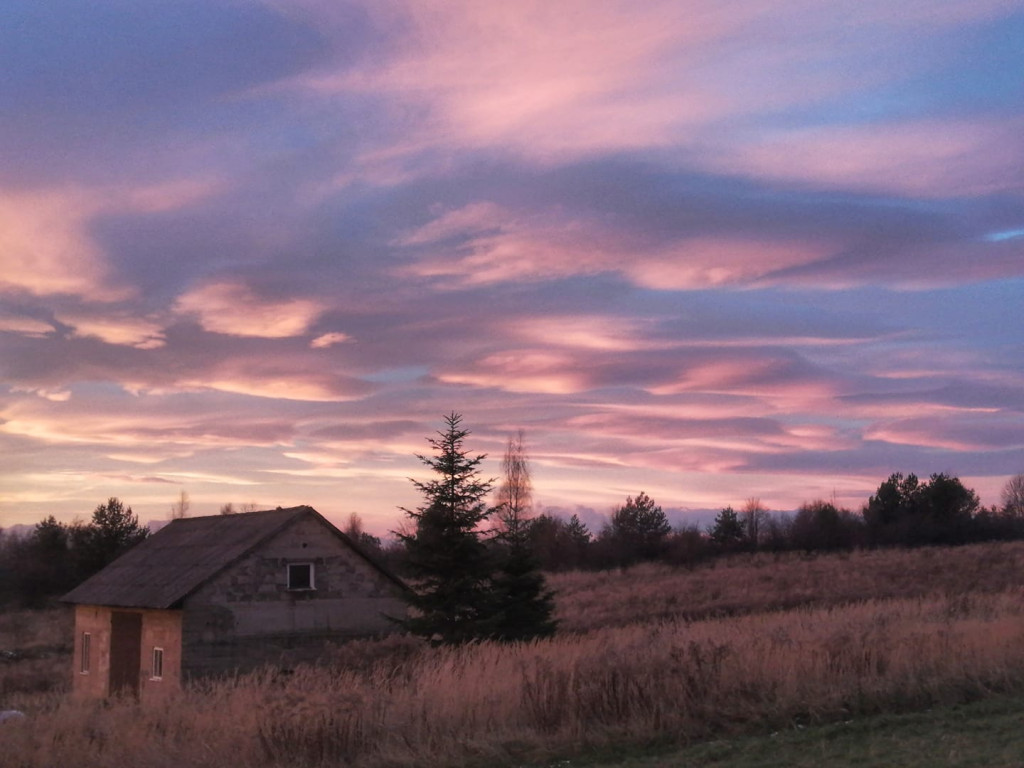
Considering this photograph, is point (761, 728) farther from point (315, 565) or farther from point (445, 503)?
point (315, 565)

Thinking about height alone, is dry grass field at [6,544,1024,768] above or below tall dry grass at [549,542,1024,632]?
below

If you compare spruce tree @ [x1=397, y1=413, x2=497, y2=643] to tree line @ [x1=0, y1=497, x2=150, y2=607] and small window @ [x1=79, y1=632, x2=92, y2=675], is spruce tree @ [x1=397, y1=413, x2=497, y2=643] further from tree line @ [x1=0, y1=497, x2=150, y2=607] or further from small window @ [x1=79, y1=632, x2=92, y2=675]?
tree line @ [x1=0, y1=497, x2=150, y2=607]

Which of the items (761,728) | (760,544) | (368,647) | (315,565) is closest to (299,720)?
(761,728)

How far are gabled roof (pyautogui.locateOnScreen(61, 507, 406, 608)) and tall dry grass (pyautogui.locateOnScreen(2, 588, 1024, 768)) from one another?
15949 mm

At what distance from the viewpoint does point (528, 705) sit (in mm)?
10016

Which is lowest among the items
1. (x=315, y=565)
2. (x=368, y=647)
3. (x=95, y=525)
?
(x=368, y=647)

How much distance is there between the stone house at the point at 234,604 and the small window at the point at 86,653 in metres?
0.04

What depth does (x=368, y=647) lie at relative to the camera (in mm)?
26969

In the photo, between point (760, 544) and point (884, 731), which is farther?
point (760, 544)

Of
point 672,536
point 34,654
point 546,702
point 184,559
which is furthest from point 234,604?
point 672,536

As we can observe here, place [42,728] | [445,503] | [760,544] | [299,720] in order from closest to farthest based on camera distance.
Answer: [299,720] < [42,728] < [445,503] < [760,544]

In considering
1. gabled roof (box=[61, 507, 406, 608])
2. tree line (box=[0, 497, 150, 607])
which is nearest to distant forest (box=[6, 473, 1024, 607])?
tree line (box=[0, 497, 150, 607])

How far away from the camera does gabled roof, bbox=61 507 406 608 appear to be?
27.9 m

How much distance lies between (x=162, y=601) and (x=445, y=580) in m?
9.30
